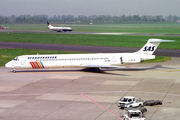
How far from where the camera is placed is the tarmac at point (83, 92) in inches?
1129

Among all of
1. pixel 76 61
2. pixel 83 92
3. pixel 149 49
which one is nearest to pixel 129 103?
pixel 83 92

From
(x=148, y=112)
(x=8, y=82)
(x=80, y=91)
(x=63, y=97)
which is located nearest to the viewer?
(x=148, y=112)

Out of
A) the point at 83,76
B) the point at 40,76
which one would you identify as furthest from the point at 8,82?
the point at 83,76

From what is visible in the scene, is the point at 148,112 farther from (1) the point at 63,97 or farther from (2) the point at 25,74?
(2) the point at 25,74

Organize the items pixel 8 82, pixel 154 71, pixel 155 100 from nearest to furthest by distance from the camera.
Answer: pixel 155 100 < pixel 8 82 < pixel 154 71

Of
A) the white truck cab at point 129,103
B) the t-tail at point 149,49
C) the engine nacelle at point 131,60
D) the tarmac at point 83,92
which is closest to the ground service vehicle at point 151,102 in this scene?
the tarmac at point 83,92

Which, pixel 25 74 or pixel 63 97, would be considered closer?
pixel 63 97

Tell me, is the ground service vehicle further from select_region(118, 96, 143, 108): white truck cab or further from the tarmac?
select_region(118, 96, 143, 108): white truck cab

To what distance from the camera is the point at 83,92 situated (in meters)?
37.4

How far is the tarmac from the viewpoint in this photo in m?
28.7

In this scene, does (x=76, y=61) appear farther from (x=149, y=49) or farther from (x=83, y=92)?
(x=83, y=92)

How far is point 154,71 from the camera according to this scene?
5203 cm

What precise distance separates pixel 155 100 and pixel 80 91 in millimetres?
10305

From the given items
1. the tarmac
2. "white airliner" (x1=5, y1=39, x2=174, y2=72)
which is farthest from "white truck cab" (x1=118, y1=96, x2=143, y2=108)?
"white airliner" (x1=5, y1=39, x2=174, y2=72)
